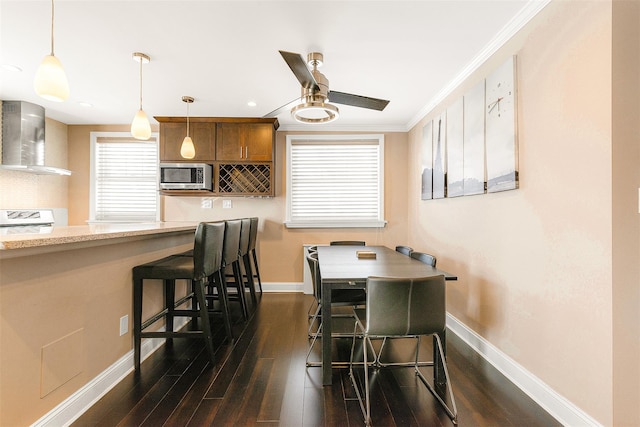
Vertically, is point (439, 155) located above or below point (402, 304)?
above

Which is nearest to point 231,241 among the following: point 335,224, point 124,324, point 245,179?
point 124,324

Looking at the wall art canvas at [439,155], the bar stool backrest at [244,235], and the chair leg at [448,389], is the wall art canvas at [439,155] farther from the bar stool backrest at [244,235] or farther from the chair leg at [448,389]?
the bar stool backrest at [244,235]

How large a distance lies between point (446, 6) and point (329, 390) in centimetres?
252

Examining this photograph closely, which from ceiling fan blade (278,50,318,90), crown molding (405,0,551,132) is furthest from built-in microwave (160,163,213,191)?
crown molding (405,0,551,132)

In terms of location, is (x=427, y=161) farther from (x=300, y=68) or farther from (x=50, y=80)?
(x=50, y=80)

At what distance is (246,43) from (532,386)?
305 centimetres

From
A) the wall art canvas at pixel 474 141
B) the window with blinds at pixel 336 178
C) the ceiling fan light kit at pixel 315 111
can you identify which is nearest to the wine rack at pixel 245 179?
the window with blinds at pixel 336 178

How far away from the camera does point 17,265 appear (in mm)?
1349

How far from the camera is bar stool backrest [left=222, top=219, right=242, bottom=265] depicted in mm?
2762

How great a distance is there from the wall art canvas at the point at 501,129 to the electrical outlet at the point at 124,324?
2802 mm

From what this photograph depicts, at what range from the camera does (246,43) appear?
2.36 metres

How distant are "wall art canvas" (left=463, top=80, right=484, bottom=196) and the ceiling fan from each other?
756mm

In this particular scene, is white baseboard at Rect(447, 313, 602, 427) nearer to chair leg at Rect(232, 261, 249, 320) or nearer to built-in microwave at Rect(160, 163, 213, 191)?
chair leg at Rect(232, 261, 249, 320)

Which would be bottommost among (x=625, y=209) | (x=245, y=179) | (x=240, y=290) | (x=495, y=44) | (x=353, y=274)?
(x=240, y=290)
